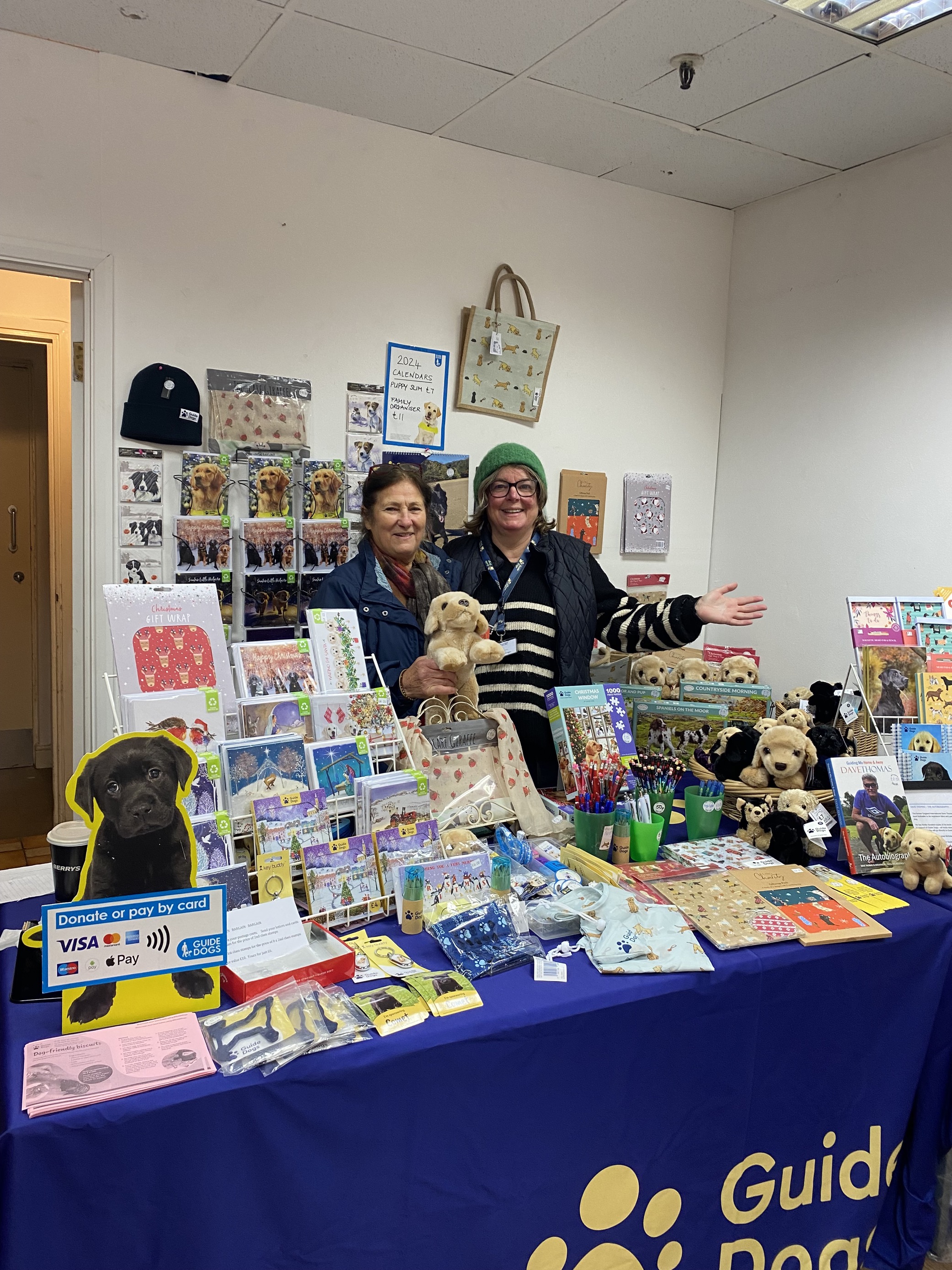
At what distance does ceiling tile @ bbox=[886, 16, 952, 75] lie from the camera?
2.44 meters

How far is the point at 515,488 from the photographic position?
8.10 ft

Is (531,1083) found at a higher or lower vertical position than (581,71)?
lower

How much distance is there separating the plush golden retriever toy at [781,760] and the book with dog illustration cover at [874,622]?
394mm

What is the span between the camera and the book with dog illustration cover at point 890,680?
2.24 m

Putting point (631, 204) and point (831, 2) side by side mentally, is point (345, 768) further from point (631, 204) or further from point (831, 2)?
point (631, 204)

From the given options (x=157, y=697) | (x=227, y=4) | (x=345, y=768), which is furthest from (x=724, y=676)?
(x=227, y=4)

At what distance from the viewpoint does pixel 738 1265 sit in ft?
5.39

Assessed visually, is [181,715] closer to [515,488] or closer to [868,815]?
[515,488]

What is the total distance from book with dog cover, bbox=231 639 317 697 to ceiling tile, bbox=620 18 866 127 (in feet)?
7.13

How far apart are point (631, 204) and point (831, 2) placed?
148 centimetres

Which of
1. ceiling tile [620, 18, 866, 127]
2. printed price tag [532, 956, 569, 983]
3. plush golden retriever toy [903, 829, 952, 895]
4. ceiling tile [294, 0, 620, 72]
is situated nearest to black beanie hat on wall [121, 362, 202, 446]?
ceiling tile [294, 0, 620, 72]

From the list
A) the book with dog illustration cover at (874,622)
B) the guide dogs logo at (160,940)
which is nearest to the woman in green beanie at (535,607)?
the book with dog illustration cover at (874,622)

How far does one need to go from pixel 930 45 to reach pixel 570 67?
1021 mm

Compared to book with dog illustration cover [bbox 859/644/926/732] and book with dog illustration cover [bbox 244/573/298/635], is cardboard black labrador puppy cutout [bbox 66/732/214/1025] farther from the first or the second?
book with dog illustration cover [bbox 244/573/298/635]
